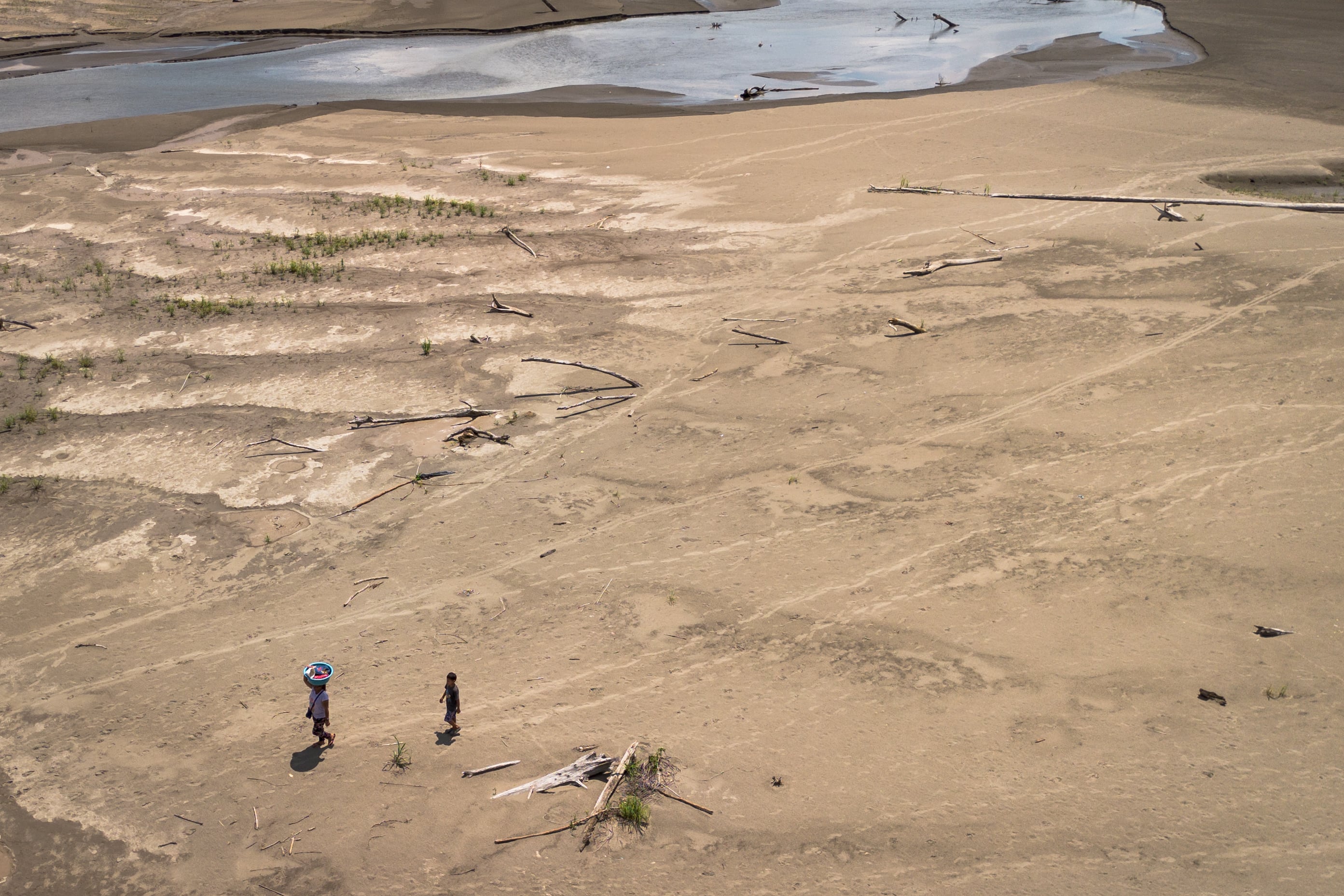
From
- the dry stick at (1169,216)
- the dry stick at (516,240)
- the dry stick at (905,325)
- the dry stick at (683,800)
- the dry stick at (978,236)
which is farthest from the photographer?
the dry stick at (516,240)

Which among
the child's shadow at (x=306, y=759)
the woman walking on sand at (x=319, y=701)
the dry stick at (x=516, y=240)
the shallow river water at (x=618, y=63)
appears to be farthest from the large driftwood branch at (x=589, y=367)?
the shallow river water at (x=618, y=63)

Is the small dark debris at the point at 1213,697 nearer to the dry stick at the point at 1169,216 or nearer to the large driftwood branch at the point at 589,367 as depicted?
the large driftwood branch at the point at 589,367

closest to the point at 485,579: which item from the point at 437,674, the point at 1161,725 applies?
the point at 437,674

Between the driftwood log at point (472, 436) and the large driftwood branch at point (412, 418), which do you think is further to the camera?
the large driftwood branch at point (412, 418)

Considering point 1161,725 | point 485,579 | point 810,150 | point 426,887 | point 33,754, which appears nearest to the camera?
point 426,887

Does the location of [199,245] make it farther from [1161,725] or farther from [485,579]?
[1161,725]

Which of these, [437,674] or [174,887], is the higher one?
[437,674]
